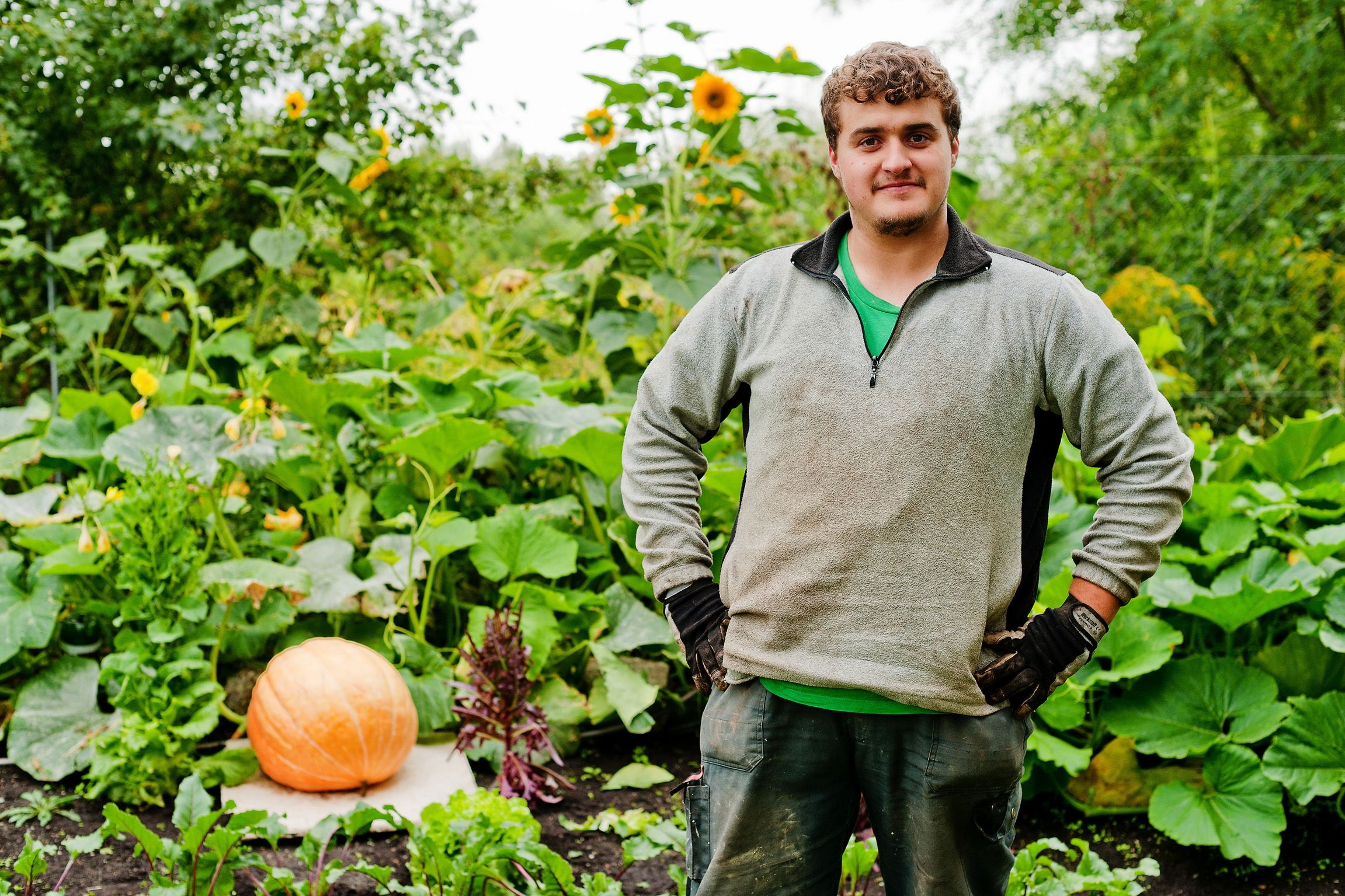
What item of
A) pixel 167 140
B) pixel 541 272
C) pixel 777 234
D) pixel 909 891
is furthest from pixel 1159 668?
pixel 167 140

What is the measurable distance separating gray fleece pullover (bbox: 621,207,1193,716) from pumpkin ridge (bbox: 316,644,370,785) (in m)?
1.17

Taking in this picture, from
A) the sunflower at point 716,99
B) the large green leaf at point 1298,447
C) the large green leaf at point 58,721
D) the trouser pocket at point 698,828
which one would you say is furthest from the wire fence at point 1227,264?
the large green leaf at point 58,721

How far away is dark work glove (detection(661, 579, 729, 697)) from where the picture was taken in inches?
60.1

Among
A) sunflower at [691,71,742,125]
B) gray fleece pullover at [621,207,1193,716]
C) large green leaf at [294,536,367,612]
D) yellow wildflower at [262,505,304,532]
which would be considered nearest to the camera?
gray fleece pullover at [621,207,1193,716]

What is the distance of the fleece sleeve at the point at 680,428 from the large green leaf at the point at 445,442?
107cm

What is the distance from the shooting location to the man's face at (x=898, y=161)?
1413mm

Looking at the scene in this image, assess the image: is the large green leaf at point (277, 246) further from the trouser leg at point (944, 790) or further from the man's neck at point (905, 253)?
the trouser leg at point (944, 790)

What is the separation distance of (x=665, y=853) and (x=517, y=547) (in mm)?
790

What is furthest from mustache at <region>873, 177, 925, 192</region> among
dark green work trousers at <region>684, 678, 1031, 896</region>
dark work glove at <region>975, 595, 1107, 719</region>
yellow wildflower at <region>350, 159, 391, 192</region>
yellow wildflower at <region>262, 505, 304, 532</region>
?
yellow wildflower at <region>350, 159, 391, 192</region>

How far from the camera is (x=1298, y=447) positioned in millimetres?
2916

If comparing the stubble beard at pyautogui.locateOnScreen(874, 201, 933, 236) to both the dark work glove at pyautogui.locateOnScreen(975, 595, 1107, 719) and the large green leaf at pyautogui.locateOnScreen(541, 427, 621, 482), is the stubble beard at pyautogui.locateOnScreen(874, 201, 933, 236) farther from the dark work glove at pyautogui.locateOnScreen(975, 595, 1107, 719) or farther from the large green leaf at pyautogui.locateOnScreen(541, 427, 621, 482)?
the large green leaf at pyautogui.locateOnScreen(541, 427, 621, 482)

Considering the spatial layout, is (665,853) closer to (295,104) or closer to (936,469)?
(936,469)

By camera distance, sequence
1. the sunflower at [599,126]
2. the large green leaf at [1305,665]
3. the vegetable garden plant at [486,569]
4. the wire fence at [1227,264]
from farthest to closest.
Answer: the wire fence at [1227,264], the sunflower at [599,126], the large green leaf at [1305,665], the vegetable garden plant at [486,569]

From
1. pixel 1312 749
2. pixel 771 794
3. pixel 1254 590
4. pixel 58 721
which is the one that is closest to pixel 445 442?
pixel 58 721
